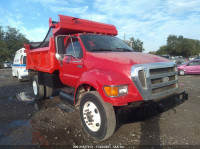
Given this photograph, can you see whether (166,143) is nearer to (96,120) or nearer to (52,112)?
(96,120)

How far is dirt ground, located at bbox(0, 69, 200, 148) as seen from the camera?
2.93 m

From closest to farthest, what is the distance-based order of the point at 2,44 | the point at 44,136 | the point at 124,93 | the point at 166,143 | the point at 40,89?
the point at 124,93 → the point at 166,143 → the point at 44,136 → the point at 40,89 → the point at 2,44

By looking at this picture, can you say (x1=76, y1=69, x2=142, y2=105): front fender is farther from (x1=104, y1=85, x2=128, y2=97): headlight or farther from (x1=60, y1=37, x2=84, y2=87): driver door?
(x1=60, y1=37, x2=84, y2=87): driver door

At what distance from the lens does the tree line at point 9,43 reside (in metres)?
33.4

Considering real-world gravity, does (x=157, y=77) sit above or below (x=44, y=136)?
above

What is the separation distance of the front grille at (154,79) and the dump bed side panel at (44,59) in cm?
279

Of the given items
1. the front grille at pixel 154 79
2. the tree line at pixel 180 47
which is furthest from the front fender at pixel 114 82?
the tree line at pixel 180 47

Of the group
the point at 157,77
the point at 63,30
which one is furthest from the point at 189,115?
the point at 63,30

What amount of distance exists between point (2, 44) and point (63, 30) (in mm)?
35479

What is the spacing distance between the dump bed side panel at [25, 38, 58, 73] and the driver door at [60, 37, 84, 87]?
1.25 ft

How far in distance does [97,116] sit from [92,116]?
0.41ft

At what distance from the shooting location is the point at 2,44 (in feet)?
109

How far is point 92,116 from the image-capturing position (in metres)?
3.02

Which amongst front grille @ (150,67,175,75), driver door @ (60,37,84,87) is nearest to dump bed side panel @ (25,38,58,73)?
driver door @ (60,37,84,87)
